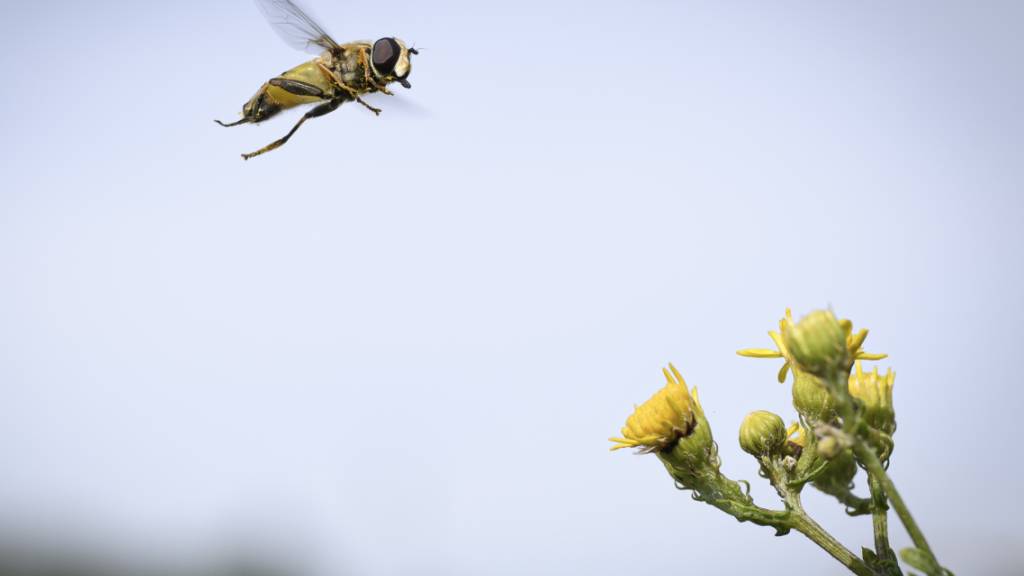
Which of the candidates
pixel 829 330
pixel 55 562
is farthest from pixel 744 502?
pixel 55 562

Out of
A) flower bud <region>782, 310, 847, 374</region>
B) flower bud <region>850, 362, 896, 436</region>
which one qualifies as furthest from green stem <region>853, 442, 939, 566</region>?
Answer: flower bud <region>850, 362, 896, 436</region>

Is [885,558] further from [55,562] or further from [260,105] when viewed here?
[55,562]

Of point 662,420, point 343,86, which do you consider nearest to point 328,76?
point 343,86

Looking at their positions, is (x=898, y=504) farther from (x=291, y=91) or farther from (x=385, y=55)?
(x=291, y=91)

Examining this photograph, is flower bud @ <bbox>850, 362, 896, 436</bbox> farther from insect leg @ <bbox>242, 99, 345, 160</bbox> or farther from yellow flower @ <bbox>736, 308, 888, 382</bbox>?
insect leg @ <bbox>242, 99, 345, 160</bbox>

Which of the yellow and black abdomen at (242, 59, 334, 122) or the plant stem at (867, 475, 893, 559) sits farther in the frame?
the yellow and black abdomen at (242, 59, 334, 122)

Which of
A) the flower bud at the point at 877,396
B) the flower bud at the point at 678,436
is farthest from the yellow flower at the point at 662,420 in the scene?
the flower bud at the point at 877,396

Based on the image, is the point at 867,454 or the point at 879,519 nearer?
the point at 867,454
